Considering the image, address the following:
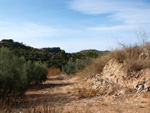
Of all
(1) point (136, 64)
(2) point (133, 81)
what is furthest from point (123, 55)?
(2) point (133, 81)

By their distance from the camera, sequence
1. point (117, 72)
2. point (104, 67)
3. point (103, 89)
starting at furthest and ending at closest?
point (104, 67) < point (117, 72) < point (103, 89)

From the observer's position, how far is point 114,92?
22.7 ft

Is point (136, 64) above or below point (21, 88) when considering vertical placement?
above

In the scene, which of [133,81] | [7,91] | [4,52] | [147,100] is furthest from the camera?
[4,52]

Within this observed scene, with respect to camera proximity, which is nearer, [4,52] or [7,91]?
[7,91]

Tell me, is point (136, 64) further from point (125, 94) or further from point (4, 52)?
point (4, 52)

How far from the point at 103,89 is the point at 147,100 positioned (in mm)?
2275

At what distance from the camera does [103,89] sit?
7.42 m

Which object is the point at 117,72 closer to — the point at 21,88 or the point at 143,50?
the point at 143,50

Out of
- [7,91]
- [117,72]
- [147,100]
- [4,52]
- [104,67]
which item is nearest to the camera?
[147,100]

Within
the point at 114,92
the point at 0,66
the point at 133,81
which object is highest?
the point at 0,66

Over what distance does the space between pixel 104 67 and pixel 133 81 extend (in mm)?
2921

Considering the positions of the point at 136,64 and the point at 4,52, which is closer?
the point at 136,64

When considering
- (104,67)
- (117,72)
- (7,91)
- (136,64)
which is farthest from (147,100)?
(7,91)
